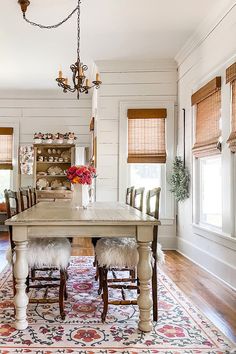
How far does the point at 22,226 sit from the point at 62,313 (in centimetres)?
79

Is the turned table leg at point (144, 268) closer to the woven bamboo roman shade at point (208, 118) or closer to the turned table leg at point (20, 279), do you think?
the turned table leg at point (20, 279)

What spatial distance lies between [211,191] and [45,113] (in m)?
4.61

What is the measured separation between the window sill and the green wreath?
0.56m

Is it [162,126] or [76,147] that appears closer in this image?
[162,126]

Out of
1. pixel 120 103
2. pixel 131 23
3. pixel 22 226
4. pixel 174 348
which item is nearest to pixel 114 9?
pixel 131 23

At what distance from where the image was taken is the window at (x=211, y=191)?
4328 millimetres

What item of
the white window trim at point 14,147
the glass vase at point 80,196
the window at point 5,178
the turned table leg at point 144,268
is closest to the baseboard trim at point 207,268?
the turned table leg at point 144,268

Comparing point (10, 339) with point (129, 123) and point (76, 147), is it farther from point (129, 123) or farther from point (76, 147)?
point (76, 147)

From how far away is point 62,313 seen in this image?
2717mm

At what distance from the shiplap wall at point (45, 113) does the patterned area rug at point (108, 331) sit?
5.03m

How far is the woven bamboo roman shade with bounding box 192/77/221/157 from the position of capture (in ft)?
13.3

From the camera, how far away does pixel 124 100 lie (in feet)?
18.9

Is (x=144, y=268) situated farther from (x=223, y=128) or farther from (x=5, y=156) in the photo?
(x=5, y=156)

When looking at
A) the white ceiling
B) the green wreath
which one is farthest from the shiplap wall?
the green wreath
